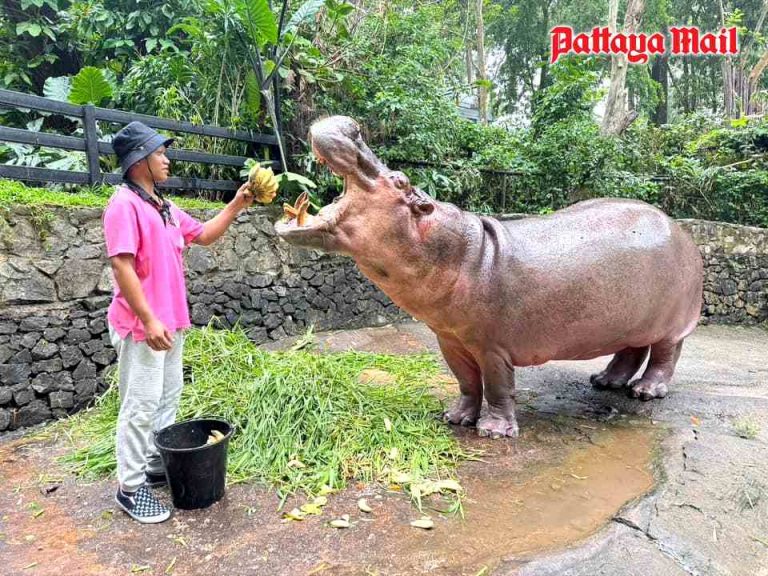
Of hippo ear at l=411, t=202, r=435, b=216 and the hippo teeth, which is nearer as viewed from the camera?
the hippo teeth

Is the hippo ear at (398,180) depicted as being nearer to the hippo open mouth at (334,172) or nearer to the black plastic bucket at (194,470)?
the hippo open mouth at (334,172)

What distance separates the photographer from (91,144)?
4.83 m

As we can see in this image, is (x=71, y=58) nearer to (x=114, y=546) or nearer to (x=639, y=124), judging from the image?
(x=114, y=546)

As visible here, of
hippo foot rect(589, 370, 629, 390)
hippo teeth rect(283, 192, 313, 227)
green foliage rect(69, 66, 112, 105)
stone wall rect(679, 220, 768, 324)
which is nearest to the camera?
hippo teeth rect(283, 192, 313, 227)

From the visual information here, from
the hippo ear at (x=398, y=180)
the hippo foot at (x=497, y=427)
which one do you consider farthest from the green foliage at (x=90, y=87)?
the hippo foot at (x=497, y=427)

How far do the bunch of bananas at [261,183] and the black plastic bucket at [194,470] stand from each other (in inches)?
49.1

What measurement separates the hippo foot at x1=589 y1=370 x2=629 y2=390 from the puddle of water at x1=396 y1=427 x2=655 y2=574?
963mm

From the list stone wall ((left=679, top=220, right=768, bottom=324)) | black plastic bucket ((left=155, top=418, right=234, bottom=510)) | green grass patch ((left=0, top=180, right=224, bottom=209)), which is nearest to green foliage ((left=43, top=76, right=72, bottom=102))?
green grass patch ((left=0, top=180, right=224, bottom=209))

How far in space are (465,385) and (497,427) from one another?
13.5 inches

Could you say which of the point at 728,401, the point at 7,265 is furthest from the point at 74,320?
the point at 728,401

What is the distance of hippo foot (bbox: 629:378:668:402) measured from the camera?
399 centimetres

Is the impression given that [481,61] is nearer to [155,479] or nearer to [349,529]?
[155,479]

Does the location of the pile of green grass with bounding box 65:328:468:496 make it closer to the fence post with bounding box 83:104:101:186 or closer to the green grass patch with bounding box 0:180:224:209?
the green grass patch with bounding box 0:180:224:209

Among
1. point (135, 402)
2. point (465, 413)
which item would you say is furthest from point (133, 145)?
point (465, 413)
